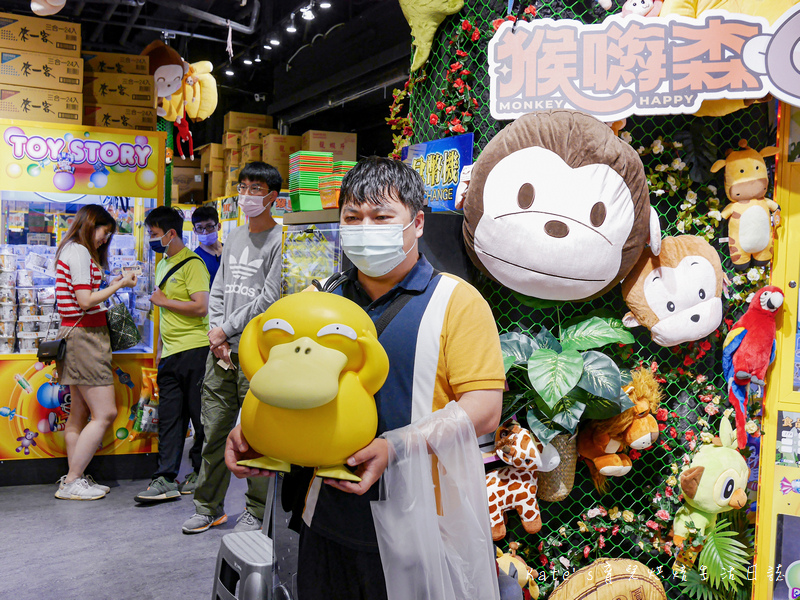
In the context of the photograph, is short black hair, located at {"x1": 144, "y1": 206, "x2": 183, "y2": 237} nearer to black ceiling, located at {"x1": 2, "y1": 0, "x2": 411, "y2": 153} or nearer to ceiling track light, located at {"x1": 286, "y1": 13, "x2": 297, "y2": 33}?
black ceiling, located at {"x1": 2, "y1": 0, "x2": 411, "y2": 153}

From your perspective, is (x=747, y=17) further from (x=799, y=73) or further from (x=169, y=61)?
(x=169, y=61)

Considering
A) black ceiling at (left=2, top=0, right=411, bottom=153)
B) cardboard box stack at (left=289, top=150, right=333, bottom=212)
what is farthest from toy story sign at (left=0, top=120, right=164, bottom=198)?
black ceiling at (left=2, top=0, right=411, bottom=153)

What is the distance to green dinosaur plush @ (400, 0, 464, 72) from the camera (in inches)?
105

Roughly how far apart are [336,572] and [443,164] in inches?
68.6

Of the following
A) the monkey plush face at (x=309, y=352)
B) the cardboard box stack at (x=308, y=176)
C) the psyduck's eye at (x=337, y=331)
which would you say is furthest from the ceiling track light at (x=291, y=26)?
the psyduck's eye at (x=337, y=331)

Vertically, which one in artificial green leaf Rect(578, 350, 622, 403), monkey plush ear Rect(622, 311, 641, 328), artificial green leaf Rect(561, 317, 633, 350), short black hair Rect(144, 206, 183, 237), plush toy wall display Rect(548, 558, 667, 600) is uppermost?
short black hair Rect(144, 206, 183, 237)

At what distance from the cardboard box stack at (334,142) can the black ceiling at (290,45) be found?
1.61 ft

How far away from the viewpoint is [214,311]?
11.1 feet

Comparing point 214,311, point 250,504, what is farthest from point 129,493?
point 214,311

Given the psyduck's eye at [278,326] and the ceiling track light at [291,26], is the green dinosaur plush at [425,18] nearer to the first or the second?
the psyduck's eye at [278,326]

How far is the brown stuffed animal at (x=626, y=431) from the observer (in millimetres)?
2410

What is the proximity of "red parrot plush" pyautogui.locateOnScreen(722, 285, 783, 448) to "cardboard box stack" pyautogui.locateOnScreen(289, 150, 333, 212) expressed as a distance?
6.17ft

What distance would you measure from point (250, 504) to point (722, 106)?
9.22 ft

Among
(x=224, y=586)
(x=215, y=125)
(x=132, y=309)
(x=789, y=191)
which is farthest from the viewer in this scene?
(x=215, y=125)
